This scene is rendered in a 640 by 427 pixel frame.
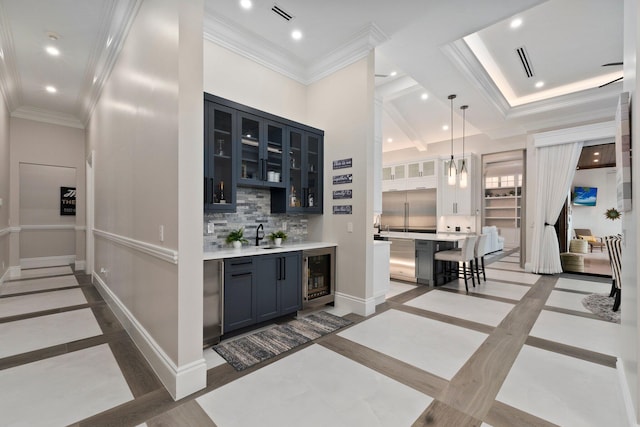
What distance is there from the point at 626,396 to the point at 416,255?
3.45 m

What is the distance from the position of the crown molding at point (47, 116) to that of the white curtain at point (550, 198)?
406 inches

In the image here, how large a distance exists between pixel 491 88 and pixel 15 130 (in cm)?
930

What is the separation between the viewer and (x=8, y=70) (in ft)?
13.8

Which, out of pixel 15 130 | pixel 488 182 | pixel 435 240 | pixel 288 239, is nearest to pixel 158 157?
pixel 288 239

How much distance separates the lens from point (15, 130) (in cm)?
583

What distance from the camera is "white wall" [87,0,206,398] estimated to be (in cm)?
197

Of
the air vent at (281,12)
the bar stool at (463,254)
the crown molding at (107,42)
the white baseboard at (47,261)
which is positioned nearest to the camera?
the crown molding at (107,42)

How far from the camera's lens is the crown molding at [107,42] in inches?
113

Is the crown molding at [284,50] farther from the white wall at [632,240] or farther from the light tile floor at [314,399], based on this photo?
the light tile floor at [314,399]

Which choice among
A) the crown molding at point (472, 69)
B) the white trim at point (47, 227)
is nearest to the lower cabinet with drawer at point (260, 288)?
the crown molding at point (472, 69)

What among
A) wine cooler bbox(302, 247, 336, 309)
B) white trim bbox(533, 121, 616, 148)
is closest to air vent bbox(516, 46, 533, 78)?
white trim bbox(533, 121, 616, 148)

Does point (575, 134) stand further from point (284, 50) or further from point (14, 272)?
point (14, 272)

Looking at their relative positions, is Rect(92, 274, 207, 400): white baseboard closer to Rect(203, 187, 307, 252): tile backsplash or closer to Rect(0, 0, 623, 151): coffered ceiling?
Rect(203, 187, 307, 252): tile backsplash

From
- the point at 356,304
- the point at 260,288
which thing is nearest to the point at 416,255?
the point at 356,304
